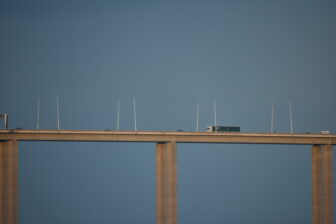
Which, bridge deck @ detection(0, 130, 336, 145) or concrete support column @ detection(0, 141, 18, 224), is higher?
bridge deck @ detection(0, 130, 336, 145)

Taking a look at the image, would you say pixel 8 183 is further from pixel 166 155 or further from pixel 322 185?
pixel 322 185

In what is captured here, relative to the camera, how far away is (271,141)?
190250 millimetres

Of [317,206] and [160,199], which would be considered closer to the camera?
[160,199]

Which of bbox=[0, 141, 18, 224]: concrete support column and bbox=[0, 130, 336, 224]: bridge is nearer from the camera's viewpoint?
bbox=[0, 141, 18, 224]: concrete support column

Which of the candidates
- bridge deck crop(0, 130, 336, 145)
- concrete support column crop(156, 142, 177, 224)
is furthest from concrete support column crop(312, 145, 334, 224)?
concrete support column crop(156, 142, 177, 224)

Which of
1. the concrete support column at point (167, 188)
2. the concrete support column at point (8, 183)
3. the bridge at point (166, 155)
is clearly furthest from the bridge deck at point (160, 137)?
the concrete support column at point (167, 188)

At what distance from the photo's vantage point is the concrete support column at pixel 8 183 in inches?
6767

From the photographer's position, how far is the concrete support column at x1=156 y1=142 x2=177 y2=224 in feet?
596

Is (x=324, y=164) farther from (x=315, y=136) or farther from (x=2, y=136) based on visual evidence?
(x=2, y=136)

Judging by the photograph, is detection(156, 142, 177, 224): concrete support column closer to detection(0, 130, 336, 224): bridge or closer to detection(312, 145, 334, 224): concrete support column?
detection(0, 130, 336, 224): bridge

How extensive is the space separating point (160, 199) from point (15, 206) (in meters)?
29.7

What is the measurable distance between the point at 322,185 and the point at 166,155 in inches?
1472

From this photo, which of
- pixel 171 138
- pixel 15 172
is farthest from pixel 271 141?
pixel 15 172

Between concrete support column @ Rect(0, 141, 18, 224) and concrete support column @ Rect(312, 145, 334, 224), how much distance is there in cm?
6653
